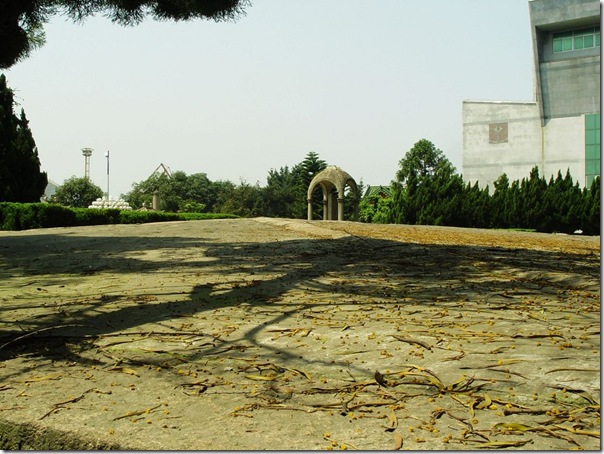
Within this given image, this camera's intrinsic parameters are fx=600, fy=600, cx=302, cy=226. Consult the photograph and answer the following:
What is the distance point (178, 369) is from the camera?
3.56 meters

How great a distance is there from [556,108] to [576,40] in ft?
14.6

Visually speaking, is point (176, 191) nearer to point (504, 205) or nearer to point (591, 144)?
point (591, 144)

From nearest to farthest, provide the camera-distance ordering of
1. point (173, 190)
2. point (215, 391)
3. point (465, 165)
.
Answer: point (215, 391)
point (465, 165)
point (173, 190)

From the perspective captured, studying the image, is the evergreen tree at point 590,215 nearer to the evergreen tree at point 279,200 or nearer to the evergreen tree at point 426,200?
the evergreen tree at point 426,200

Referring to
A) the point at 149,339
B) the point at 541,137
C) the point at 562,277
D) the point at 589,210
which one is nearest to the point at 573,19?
the point at 541,137

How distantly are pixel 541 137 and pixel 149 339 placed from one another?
1600 inches

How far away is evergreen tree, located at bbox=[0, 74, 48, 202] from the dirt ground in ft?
58.1

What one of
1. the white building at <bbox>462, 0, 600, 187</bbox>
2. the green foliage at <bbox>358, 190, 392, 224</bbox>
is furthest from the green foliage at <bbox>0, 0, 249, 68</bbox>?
the white building at <bbox>462, 0, 600, 187</bbox>

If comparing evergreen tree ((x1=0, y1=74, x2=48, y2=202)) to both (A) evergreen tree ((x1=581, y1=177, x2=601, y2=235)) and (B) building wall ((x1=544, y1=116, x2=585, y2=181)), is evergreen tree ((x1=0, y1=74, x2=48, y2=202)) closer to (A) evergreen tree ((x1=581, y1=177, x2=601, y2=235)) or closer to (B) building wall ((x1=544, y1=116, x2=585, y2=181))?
(A) evergreen tree ((x1=581, y1=177, x2=601, y2=235))

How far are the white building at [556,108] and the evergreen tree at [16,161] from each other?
3017cm

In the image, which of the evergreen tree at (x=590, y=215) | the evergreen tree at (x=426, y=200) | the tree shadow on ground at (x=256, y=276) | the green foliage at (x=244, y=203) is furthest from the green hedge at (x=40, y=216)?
the green foliage at (x=244, y=203)

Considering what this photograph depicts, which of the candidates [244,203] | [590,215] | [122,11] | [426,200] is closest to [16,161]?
[122,11]

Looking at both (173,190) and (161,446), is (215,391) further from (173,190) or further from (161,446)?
(173,190)

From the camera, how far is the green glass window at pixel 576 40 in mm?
38844
